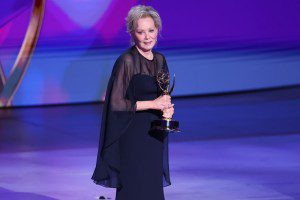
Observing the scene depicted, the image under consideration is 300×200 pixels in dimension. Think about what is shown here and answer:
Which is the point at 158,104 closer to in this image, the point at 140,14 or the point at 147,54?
the point at 147,54

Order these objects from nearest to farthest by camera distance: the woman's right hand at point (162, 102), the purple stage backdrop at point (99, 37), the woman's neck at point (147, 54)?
1. the woman's right hand at point (162, 102)
2. the woman's neck at point (147, 54)
3. the purple stage backdrop at point (99, 37)

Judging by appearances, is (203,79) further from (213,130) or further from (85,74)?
(213,130)

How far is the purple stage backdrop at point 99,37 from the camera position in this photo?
12297mm

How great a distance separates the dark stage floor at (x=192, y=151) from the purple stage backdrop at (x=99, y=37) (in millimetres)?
406

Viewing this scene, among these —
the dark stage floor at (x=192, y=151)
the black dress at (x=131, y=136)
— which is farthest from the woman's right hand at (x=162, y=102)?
the dark stage floor at (x=192, y=151)

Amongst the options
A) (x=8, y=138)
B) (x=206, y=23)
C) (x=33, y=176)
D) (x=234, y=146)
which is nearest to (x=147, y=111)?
(x=33, y=176)

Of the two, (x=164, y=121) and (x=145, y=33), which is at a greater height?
(x=145, y=33)

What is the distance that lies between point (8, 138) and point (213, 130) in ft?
8.22

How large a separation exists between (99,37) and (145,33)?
26.7 feet

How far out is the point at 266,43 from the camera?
45.1ft

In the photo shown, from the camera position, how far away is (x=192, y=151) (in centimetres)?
855

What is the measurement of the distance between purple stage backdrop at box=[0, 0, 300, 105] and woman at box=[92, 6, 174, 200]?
303 inches

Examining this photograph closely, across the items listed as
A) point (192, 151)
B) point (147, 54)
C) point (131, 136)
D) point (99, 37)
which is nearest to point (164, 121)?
point (131, 136)

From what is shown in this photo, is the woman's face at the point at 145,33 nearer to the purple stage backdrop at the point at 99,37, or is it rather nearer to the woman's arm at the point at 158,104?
the woman's arm at the point at 158,104
